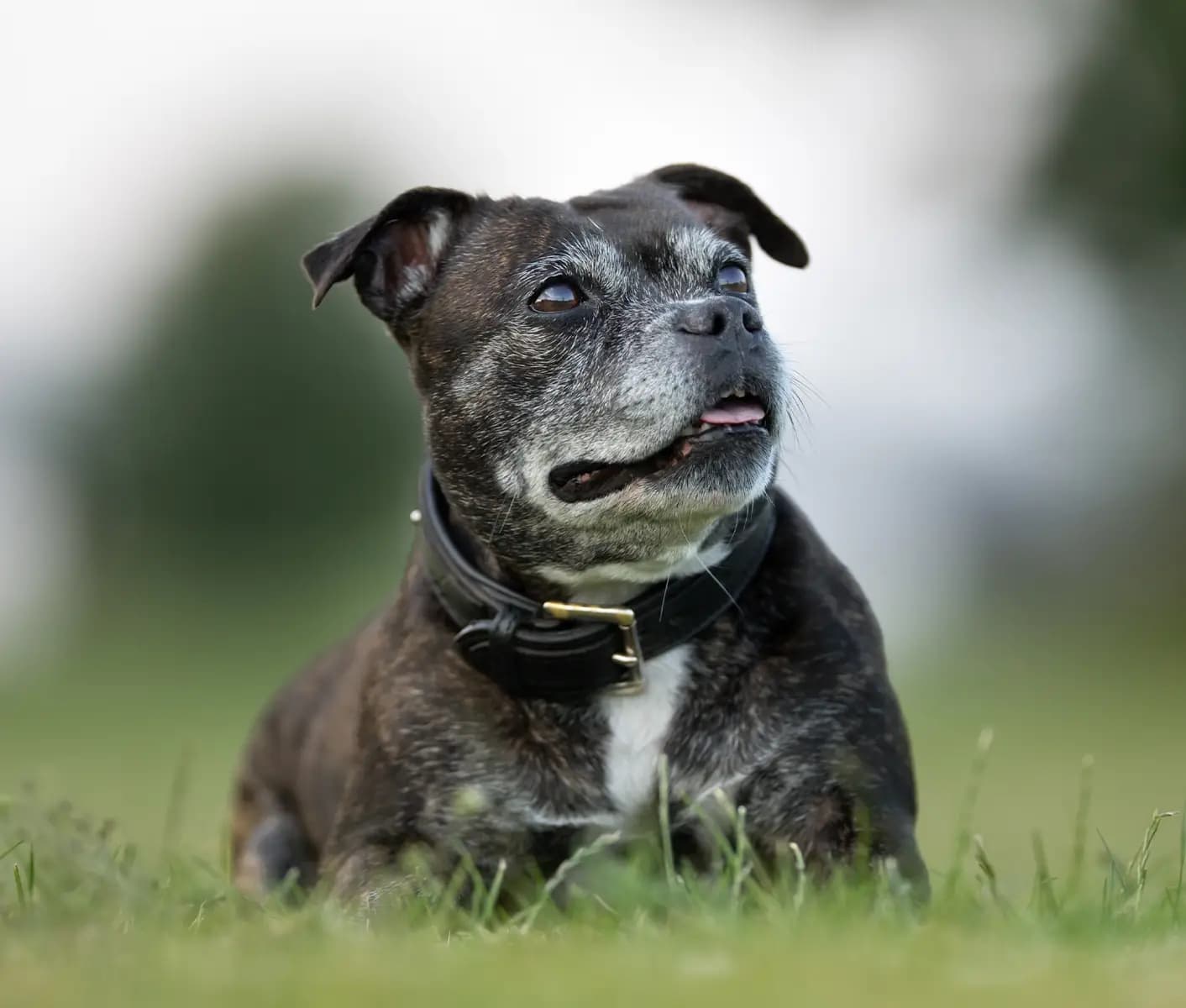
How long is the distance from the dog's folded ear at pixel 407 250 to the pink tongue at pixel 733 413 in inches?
44.2

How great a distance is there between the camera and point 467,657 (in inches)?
198

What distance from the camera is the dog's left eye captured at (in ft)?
17.4

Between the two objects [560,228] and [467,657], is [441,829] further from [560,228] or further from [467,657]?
[560,228]

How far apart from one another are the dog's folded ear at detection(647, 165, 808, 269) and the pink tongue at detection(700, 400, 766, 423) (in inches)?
43.5

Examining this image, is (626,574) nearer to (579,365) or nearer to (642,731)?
(642,731)

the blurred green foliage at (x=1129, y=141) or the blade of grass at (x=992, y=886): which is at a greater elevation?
the blurred green foliage at (x=1129, y=141)

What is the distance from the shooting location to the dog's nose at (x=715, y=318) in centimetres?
479

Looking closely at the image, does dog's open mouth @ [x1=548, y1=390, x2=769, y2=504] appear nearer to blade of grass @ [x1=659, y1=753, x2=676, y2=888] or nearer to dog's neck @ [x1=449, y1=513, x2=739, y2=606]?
dog's neck @ [x1=449, y1=513, x2=739, y2=606]

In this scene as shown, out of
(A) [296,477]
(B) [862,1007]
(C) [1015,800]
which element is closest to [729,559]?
(B) [862,1007]

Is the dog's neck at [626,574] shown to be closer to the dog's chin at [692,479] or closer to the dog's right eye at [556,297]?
A: the dog's chin at [692,479]

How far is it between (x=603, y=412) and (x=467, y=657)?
75 centimetres

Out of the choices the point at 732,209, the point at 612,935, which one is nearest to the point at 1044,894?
the point at 612,935

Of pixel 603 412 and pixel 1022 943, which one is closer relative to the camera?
pixel 1022 943

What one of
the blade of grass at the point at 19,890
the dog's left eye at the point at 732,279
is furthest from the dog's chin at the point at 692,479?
the blade of grass at the point at 19,890
